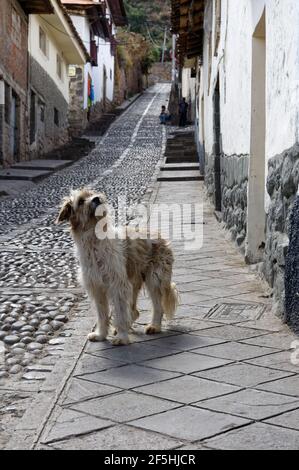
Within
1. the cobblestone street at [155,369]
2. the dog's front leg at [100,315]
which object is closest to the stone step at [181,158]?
the cobblestone street at [155,369]

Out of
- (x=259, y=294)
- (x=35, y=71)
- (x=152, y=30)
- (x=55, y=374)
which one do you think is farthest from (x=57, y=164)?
(x=152, y=30)

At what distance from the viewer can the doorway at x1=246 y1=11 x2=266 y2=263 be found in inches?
278

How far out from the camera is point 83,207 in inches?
172

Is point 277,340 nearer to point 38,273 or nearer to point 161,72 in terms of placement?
point 38,273

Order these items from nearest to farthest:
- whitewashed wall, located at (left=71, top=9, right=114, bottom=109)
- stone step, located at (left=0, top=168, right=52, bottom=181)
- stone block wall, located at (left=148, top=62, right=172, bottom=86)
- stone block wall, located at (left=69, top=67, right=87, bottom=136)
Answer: stone step, located at (left=0, top=168, right=52, bottom=181) < whitewashed wall, located at (left=71, top=9, right=114, bottom=109) < stone block wall, located at (left=69, top=67, right=87, bottom=136) < stone block wall, located at (left=148, top=62, right=172, bottom=86)

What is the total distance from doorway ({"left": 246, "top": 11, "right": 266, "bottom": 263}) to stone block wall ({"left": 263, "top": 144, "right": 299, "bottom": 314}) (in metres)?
1.12

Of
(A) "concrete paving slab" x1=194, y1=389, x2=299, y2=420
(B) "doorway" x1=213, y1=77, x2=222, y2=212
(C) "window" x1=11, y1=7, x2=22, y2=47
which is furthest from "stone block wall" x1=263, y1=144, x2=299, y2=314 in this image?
(C) "window" x1=11, y1=7, x2=22, y2=47

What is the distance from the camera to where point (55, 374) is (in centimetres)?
394

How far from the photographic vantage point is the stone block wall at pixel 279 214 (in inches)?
191

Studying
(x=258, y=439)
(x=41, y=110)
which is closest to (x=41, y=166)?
(x=41, y=110)

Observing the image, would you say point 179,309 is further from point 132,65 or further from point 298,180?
point 132,65

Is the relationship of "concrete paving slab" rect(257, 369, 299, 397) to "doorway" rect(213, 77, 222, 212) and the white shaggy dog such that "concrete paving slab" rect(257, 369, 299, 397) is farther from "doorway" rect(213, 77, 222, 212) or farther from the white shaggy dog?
"doorway" rect(213, 77, 222, 212)

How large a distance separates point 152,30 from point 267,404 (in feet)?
259
